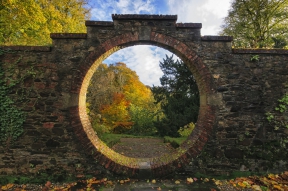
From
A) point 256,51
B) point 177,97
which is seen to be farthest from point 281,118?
point 177,97

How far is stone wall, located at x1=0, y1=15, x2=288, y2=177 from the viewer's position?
412cm

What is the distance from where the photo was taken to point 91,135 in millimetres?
4348

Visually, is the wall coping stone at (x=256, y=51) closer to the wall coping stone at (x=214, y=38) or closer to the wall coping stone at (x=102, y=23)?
the wall coping stone at (x=214, y=38)

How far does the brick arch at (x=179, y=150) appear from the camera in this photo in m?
4.11

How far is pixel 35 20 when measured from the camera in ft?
24.6

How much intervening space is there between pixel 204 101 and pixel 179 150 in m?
1.51

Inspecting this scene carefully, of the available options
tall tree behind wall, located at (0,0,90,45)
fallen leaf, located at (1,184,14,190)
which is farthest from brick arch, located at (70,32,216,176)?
tall tree behind wall, located at (0,0,90,45)

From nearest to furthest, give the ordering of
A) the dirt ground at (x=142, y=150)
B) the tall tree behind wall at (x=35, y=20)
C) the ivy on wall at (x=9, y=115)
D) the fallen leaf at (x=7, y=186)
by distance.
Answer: the fallen leaf at (x=7, y=186) < the ivy on wall at (x=9, y=115) < the tall tree behind wall at (x=35, y=20) < the dirt ground at (x=142, y=150)

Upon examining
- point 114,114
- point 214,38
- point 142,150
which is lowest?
point 142,150

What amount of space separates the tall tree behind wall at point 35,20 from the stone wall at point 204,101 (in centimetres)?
432

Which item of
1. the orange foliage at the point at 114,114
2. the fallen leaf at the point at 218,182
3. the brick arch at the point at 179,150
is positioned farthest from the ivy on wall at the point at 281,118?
the orange foliage at the point at 114,114

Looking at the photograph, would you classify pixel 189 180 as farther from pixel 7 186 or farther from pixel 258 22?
pixel 258 22

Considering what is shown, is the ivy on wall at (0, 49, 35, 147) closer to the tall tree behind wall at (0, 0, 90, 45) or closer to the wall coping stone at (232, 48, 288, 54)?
the tall tree behind wall at (0, 0, 90, 45)

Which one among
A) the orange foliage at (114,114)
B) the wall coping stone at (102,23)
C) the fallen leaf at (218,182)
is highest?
the wall coping stone at (102,23)
